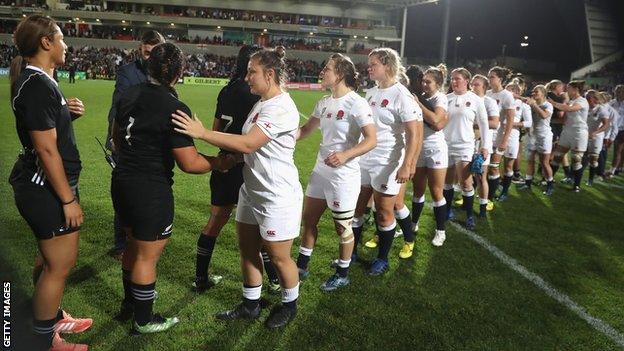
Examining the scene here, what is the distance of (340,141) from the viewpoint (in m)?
4.11

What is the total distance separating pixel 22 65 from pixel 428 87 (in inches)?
159

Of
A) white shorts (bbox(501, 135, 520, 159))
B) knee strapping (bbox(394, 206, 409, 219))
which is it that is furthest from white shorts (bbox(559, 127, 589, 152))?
knee strapping (bbox(394, 206, 409, 219))

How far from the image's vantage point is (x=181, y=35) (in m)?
54.3

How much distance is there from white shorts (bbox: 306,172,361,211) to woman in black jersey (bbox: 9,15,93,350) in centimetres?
201

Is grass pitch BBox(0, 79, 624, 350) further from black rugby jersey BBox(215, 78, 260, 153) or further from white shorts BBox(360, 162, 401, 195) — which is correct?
black rugby jersey BBox(215, 78, 260, 153)

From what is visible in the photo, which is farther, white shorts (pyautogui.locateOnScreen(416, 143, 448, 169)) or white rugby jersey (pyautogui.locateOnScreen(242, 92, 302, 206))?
white shorts (pyautogui.locateOnScreen(416, 143, 448, 169))

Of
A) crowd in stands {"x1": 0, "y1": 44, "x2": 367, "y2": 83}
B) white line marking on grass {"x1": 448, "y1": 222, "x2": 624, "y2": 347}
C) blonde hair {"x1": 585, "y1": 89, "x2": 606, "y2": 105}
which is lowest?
white line marking on grass {"x1": 448, "y1": 222, "x2": 624, "y2": 347}

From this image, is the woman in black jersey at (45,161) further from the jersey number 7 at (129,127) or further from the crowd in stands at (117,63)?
the crowd in stands at (117,63)

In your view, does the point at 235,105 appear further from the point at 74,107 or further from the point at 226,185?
the point at 74,107

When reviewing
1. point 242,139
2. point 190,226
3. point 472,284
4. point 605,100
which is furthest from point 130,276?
point 605,100

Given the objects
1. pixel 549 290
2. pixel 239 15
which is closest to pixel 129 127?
pixel 549 290

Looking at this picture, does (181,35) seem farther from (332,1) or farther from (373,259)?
(373,259)

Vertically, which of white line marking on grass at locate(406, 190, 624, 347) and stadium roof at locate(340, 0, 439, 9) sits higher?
stadium roof at locate(340, 0, 439, 9)

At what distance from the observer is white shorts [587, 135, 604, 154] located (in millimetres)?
9922
